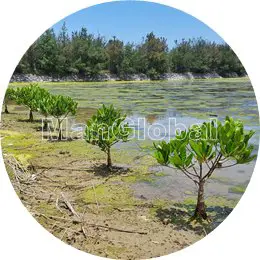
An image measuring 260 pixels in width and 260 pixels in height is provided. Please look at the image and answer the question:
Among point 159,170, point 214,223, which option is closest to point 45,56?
point 159,170

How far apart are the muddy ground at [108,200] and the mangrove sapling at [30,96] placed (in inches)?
57.3

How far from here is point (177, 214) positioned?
319cm

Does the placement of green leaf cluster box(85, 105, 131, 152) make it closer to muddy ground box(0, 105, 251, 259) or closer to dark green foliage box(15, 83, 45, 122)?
muddy ground box(0, 105, 251, 259)

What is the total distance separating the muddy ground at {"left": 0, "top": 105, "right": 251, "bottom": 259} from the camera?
2855mm

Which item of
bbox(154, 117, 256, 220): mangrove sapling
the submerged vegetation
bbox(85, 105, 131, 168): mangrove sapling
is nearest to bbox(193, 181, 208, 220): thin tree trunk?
the submerged vegetation

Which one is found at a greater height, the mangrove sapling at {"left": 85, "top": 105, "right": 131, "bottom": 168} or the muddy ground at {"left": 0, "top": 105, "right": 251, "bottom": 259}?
the mangrove sapling at {"left": 85, "top": 105, "right": 131, "bottom": 168}

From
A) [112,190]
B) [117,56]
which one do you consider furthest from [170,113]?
[112,190]

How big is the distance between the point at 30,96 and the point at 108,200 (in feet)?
11.6

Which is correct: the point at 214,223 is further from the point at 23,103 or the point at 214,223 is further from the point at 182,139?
the point at 23,103

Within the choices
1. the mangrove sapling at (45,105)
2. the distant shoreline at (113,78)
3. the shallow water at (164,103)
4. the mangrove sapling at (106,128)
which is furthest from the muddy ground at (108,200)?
the distant shoreline at (113,78)

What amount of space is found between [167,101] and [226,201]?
4.86 meters

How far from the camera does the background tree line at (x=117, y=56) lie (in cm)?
433

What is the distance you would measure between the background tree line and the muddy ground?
1.11 metres

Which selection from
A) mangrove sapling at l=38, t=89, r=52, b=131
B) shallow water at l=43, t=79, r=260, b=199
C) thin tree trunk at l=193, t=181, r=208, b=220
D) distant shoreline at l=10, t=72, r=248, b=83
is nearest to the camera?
thin tree trunk at l=193, t=181, r=208, b=220
